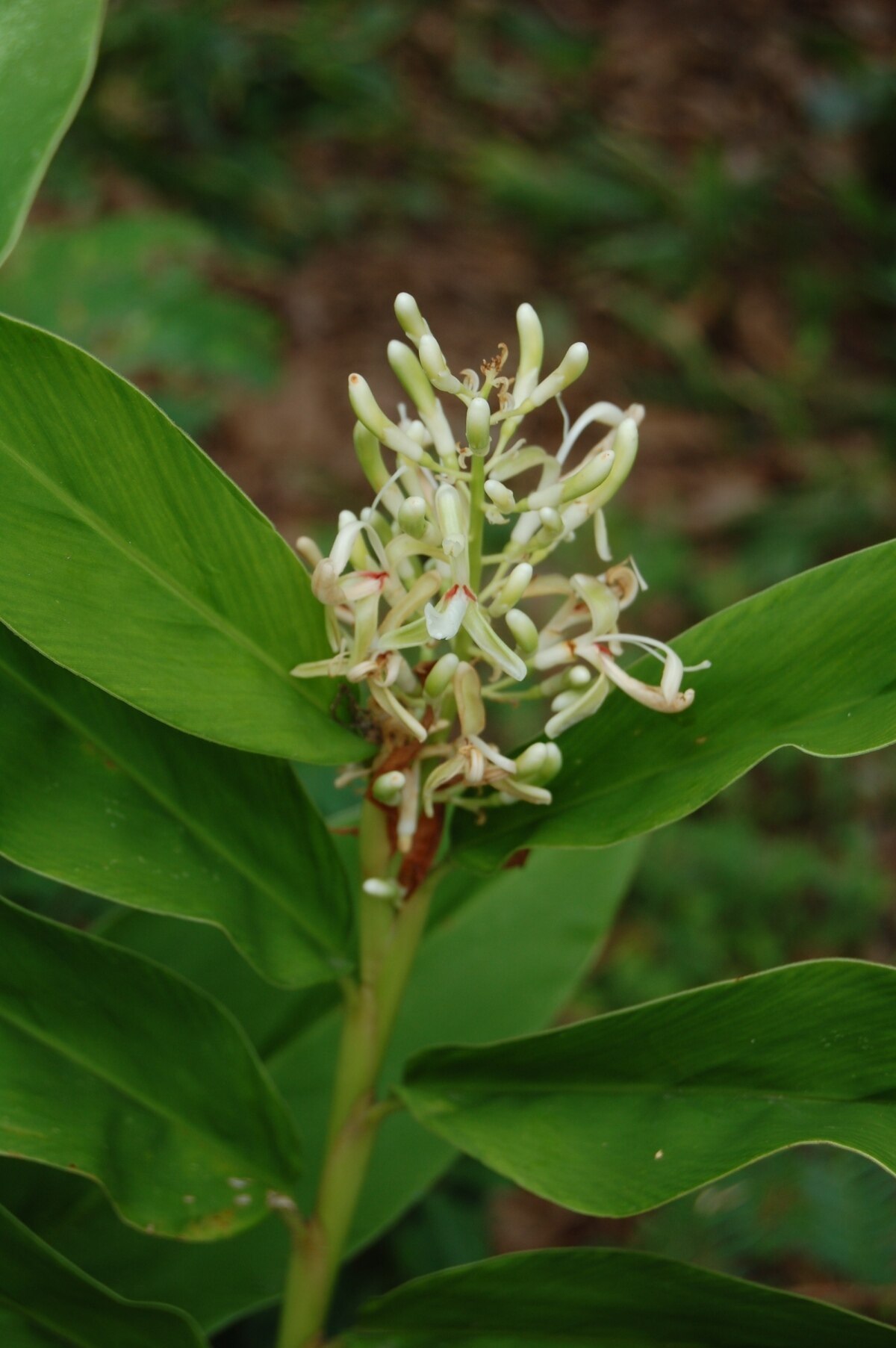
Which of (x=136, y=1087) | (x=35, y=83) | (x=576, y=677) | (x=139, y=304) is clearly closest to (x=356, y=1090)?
(x=136, y=1087)

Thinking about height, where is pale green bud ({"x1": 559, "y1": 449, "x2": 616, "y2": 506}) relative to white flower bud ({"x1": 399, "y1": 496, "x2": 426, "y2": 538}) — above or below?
below

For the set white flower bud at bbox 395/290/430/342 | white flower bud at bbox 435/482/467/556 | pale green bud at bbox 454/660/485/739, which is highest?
white flower bud at bbox 395/290/430/342

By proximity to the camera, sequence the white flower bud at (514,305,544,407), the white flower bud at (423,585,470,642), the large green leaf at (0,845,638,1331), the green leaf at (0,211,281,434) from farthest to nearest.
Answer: the green leaf at (0,211,281,434) < the large green leaf at (0,845,638,1331) < the white flower bud at (514,305,544,407) < the white flower bud at (423,585,470,642)

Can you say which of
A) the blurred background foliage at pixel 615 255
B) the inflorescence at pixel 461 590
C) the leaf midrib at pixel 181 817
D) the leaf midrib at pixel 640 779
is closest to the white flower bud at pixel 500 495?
the inflorescence at pixel 461 590

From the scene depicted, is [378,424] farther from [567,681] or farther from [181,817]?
[181,817]

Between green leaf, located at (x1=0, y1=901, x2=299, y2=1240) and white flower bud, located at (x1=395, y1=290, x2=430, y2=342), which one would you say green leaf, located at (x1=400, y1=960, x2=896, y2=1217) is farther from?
white flower bud, located at (x1=395, y1=290, x2=430, y2=342)

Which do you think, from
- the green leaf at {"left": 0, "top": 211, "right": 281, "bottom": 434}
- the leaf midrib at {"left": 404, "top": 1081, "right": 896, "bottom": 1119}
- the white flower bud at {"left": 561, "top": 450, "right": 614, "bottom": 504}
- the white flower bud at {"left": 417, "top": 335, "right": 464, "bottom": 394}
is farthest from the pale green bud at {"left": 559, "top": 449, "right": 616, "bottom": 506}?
the green leaf at {"left": 0, "top": 211, "right": 281, "bottom": 434}
